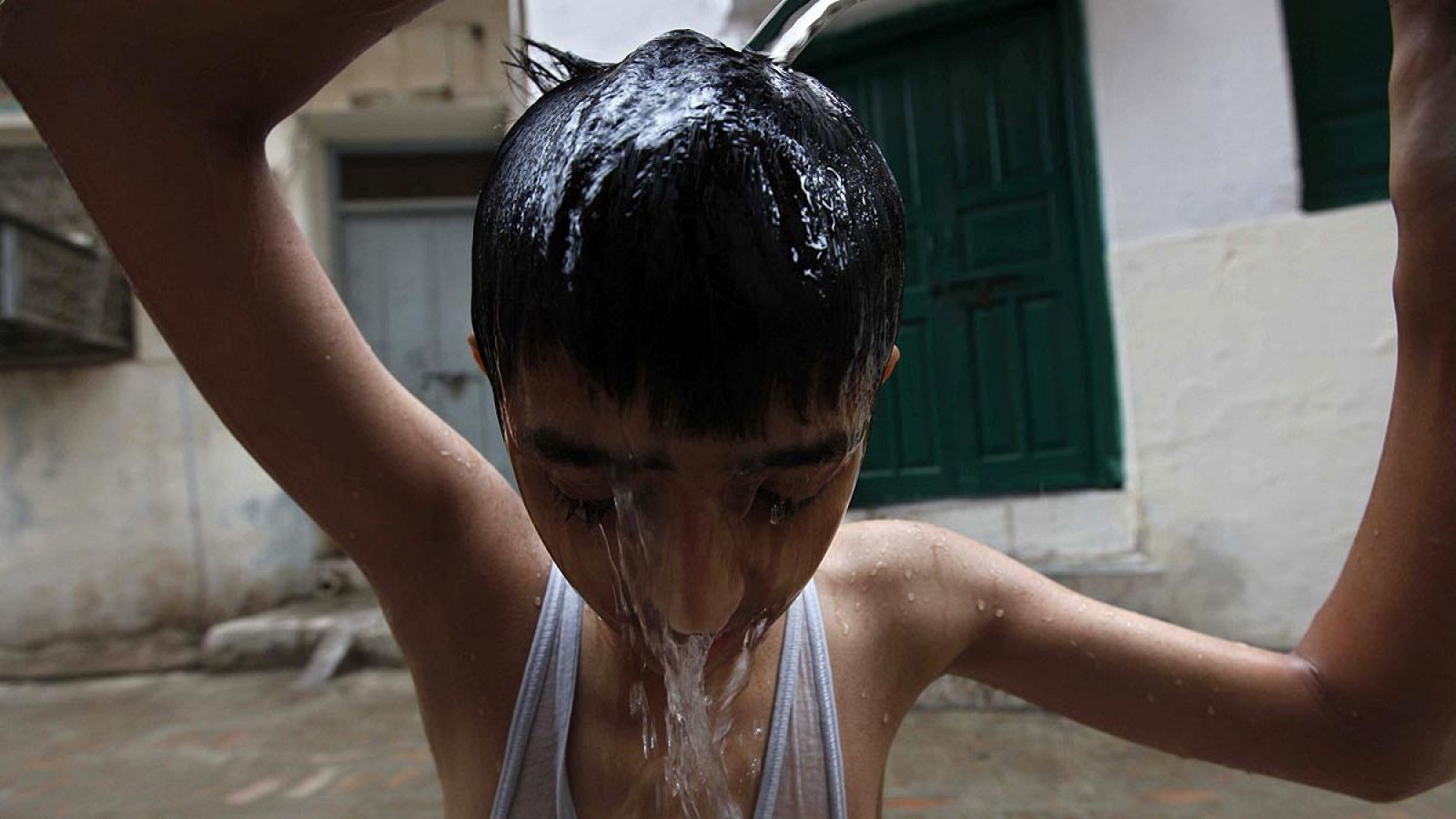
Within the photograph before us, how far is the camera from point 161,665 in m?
5.54

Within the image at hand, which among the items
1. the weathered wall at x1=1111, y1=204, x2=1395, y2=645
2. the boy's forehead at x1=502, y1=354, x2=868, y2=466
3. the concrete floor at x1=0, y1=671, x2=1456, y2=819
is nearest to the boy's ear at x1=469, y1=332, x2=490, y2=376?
the boy's forehead at x1=502, y1=354, x2=868, y2=466

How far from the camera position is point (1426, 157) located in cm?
76

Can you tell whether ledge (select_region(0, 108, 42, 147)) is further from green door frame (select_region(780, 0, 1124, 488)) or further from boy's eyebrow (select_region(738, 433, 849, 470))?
boy's eyebrow (select_region(738, 433, 849, 470))

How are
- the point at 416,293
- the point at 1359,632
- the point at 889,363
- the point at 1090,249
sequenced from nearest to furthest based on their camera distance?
the point at 889,363, the point at 1359,632, the point at 1090,249, the point at 416,293

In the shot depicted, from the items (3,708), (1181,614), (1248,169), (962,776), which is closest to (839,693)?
(962,776)

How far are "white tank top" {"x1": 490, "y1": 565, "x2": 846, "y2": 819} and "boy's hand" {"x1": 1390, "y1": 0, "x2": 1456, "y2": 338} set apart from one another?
2.05 feet

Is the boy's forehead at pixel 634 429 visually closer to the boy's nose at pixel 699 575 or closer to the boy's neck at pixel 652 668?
the boy's nose at pixel 699 575

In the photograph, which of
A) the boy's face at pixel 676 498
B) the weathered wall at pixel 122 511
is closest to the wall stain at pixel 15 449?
the weathered wall at pixel 122 511

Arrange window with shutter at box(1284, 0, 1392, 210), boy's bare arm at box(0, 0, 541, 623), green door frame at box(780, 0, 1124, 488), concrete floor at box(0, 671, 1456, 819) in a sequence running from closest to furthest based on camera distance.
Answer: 1. boy's bare arm at box(0, 0, 541, 623)
2. concrete floor at box(0, 671, 1456, 819)
3. window with shutter at box(1284, 0, 1392, 210)
4. green door frame at box(780, 0, 1124, 488)

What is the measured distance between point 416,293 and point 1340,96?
5.63m

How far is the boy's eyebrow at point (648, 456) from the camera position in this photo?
2.05 feet

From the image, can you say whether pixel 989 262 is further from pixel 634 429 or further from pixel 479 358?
pixel 634 429

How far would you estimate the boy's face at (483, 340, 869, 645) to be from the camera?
62cm

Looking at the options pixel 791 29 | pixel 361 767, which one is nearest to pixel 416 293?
pixel 361 767
